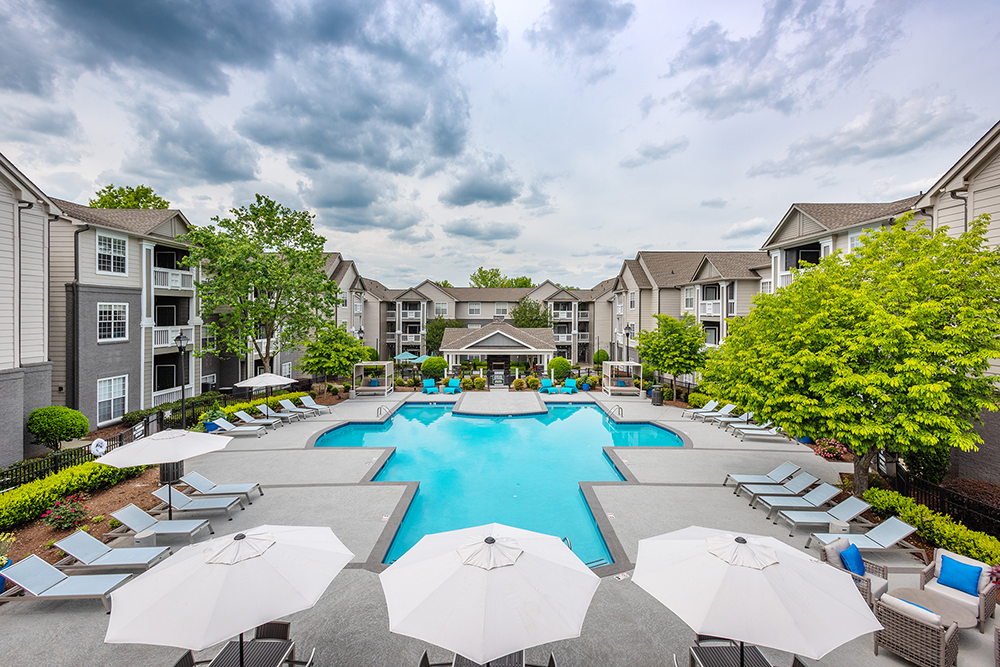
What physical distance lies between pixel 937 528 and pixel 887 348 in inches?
155

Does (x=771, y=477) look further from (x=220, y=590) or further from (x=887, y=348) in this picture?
(x=220, y=590)

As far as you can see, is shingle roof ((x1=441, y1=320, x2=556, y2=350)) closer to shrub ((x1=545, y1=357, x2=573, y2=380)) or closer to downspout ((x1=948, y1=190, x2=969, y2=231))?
shrub ((x1=545, y1=357, x2=573, y2=380))

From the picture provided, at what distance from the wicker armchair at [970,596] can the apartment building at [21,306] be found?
2391 cm

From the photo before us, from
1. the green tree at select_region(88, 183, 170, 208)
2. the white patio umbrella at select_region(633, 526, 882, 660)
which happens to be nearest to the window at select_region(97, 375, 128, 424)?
the green tree at select_region(88, 183, 170, 208)

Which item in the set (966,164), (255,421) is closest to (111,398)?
(255,421)

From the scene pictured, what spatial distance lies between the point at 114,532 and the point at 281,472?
476 centimetres

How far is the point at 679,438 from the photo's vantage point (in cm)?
1903

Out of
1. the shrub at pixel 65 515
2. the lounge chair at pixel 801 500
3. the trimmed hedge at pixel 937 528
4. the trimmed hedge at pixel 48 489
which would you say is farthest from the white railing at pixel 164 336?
the trimmed hedge at pixel 937 528

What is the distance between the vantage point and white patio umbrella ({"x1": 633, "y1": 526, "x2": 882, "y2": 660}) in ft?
14.0

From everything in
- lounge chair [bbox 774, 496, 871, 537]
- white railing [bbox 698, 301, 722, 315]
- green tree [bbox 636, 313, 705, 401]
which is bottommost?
lounge chair [bbox 774, 496, 871, 537]

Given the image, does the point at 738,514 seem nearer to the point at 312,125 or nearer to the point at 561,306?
the point at 312,125

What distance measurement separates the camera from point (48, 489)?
34.2ft

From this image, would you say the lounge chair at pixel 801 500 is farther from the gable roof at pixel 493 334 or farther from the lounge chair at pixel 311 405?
the gable roof at pixel 493 334

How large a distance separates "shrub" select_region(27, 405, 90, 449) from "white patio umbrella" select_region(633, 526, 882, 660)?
20.0 metres
